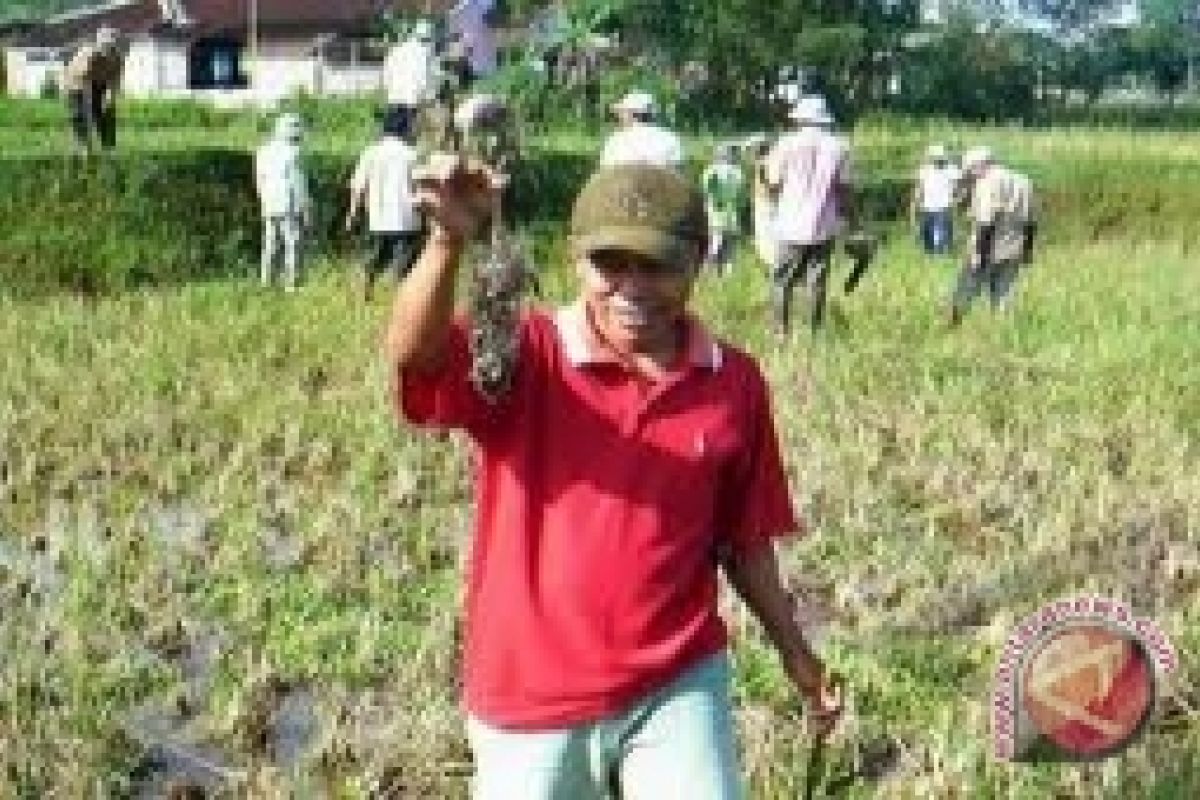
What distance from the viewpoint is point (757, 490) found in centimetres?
287

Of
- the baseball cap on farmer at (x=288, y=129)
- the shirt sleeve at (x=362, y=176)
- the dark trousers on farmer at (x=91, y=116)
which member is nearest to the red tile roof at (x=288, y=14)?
the dark trousers on farmer at (x=91, y=116)

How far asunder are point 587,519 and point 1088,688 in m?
0.99

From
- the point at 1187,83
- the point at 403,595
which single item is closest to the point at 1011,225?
the point at 403,595

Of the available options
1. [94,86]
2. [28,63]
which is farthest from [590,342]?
[28,63]

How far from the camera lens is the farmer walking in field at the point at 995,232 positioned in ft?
40.1

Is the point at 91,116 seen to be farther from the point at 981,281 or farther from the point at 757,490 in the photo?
the point at 757,490

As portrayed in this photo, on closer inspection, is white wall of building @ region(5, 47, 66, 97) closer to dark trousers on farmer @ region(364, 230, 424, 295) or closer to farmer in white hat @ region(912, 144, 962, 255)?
farmer in white hat @ region(912, 144, 962, 255)

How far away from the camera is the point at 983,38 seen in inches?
1812

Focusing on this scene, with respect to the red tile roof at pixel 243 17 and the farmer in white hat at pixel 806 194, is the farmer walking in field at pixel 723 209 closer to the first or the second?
the farmer in white hat at pixel 806 194

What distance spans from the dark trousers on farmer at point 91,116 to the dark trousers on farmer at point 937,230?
621 centimetres

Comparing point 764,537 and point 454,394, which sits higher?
point 454,394

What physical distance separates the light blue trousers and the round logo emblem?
660 millimetres

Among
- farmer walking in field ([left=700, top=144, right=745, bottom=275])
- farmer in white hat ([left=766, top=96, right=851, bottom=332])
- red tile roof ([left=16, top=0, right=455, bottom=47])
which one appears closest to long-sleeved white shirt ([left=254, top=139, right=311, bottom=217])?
farmer walking in field ([left=700, top=144, right=745, bottom=275])

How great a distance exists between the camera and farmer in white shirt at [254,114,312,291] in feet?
42.6
